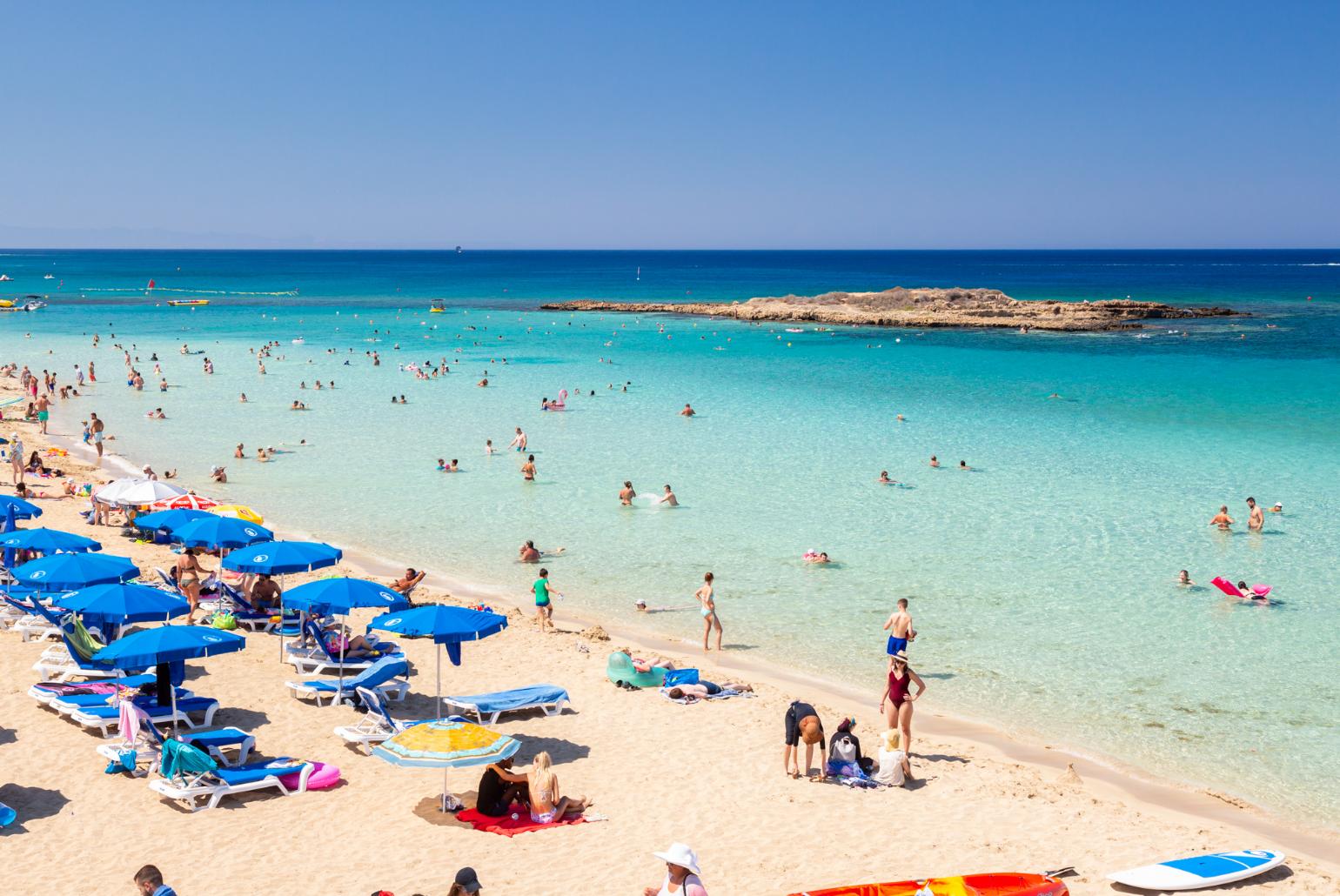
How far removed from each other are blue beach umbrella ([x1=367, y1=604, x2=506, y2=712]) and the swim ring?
131 cm

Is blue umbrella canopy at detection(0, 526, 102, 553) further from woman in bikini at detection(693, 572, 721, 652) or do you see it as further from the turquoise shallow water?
woman in bikini at detection(693, 572, 721, 652)

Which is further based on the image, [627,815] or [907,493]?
[907,493]

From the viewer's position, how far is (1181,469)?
1055 inches

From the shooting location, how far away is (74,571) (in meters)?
12.8

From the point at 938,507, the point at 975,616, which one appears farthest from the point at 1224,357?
the point at 975,616

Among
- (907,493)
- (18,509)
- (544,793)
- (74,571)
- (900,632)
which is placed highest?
(74,571)

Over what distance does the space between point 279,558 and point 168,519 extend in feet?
14.1

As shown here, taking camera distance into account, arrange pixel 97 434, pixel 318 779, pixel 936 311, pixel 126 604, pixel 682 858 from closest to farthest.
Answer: pixel 682 858
pixel 318 779
pixel 126 604
pixel 97 434
pixel 936 311

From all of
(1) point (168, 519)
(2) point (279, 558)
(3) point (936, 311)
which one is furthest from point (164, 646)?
(3) point (936, 311)

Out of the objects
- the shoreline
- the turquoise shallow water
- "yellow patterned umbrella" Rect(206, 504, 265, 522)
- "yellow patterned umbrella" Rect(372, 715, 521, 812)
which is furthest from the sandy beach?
"yellow patterned umbrella" Rect(206, 504, 265, 522)

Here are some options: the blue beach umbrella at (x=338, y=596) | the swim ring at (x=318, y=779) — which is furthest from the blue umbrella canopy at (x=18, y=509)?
the swim ring at (x=318, y=779)

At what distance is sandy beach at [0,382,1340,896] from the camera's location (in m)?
8.58

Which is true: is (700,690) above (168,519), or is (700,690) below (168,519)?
below

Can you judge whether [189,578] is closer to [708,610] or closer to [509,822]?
[708,610]
